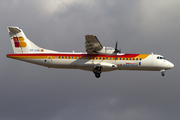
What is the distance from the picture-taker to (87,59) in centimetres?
4441

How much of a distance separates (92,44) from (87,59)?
307 centimetres

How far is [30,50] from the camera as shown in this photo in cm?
4519

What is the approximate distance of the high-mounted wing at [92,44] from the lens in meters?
40.6

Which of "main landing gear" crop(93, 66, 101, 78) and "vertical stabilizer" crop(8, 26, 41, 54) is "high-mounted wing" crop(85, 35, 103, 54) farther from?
"vertical stabilizer" crop(8, 26, 41, 54)

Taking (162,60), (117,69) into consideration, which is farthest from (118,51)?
(162,60)

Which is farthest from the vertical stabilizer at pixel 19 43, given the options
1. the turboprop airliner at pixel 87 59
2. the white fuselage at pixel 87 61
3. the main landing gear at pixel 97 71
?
the main landing gear at pixel 97 71

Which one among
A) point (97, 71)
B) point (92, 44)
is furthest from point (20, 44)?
point (97, 71)

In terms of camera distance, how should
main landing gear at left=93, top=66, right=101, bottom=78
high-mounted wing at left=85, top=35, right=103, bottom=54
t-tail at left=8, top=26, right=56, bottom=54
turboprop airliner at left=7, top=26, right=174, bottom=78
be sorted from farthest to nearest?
t-tail at left=8, top=26, right=56, bottom=54 < turboprop airliner at left=7, top=26, right=174, bottom=78 < main landing gear at left=93, top=66, right=101, bottom=78 < high-mounted wing at left=85, top=35, right=103, bottom=54

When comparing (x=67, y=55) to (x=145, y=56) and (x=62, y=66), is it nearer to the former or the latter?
(x=62, y=66)

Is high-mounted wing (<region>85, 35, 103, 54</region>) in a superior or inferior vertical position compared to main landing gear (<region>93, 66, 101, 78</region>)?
superior

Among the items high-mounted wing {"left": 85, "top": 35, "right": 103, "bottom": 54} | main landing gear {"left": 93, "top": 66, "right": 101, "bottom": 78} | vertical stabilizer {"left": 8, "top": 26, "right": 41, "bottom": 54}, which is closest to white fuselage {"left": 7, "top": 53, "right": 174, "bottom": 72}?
main landing gear {"left": 93, "top": 66, "right": 101, "bottom": 78}

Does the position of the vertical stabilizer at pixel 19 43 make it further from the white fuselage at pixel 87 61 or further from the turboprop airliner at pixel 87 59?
the white fuselage at pixel 87 61

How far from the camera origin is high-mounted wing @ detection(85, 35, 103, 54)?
1599 inches

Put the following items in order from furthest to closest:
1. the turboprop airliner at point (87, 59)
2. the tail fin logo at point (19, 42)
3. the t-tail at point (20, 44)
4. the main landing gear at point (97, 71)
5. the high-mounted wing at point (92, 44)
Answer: the tail fin logo at point (19, 42) → the t-tail at point (20, 44) → the turboprop airliner at point (87, 59) → the main landing gear at point (97, 71) → the high-mounted wing at point (92, 44)
